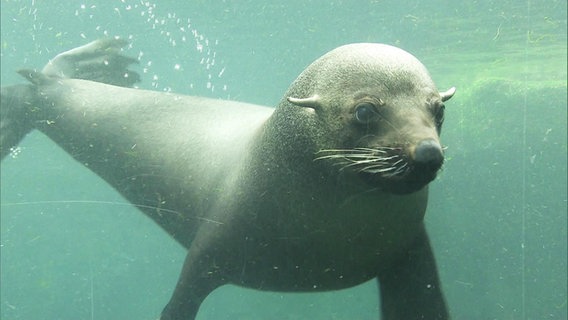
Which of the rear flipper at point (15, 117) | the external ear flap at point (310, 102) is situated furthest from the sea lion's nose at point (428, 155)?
the rear flipper at point (15, 117)

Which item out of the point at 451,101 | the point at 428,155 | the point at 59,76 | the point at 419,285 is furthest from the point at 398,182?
the point at 451,101

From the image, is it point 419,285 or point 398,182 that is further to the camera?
point 419,285

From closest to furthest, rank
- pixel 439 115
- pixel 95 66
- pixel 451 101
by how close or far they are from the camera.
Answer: pixel 439 115 < pixel 95 66 < pixel 451 101

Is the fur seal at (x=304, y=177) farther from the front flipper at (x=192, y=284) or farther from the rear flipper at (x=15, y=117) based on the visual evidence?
the rear flipper at (x=15, y=117)

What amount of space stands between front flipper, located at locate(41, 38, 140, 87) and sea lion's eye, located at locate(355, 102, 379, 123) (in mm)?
3828

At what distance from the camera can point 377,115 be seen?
97.7 inches

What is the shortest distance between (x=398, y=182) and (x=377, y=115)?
1.16 ft

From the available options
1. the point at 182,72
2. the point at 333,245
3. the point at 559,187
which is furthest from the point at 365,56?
the point at 182,72

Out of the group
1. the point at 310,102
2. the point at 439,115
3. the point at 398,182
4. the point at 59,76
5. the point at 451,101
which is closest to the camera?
the point at 398,182

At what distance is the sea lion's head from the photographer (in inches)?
88.5

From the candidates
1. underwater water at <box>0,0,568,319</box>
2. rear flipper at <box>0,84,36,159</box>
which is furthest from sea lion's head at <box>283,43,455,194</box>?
rear flipper at <box>0,84,36,159</box>

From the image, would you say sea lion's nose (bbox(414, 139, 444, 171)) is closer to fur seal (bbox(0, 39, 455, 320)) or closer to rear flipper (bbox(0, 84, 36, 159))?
fur seal (bbox(0, 39, 455, 320))

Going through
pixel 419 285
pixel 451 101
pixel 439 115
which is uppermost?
pixel 439 115

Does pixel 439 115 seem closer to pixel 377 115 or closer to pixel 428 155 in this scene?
pixel 377 115
